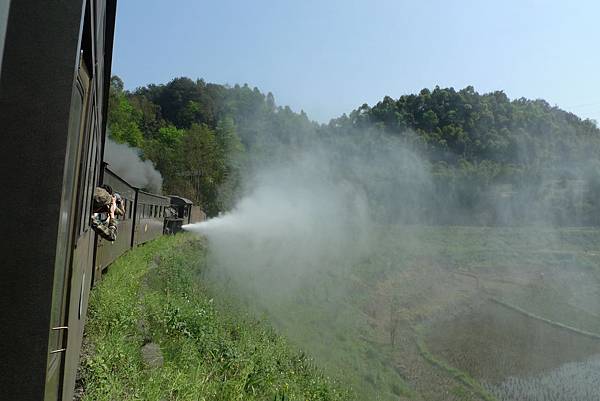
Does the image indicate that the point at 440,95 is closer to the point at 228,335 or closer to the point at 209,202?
the point at 209,202

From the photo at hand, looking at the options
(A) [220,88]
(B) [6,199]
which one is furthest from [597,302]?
(A) [220,88]

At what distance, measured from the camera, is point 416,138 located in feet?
231

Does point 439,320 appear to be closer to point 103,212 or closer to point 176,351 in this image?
point 176,351

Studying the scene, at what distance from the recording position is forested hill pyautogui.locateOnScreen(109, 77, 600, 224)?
158ft

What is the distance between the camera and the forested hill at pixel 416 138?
1900 inches

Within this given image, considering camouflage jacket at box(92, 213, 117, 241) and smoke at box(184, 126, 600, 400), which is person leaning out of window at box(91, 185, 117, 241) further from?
smoke at box(184, 126, 600, 400)

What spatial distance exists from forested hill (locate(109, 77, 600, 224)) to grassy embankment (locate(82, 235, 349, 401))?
33938mm

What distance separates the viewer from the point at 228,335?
9398 millimetres

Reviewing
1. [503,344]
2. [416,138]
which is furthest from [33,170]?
[416,138]

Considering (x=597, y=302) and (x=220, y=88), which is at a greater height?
(x=220, y=88)

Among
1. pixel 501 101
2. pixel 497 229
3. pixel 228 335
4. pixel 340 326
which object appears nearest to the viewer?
pixel 228 335

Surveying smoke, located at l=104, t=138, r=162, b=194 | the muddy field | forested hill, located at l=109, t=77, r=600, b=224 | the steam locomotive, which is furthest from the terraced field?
forested hill, located at l=109, t=77, r=600, b=224

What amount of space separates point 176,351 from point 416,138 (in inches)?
2620

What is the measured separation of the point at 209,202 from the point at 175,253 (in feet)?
102
